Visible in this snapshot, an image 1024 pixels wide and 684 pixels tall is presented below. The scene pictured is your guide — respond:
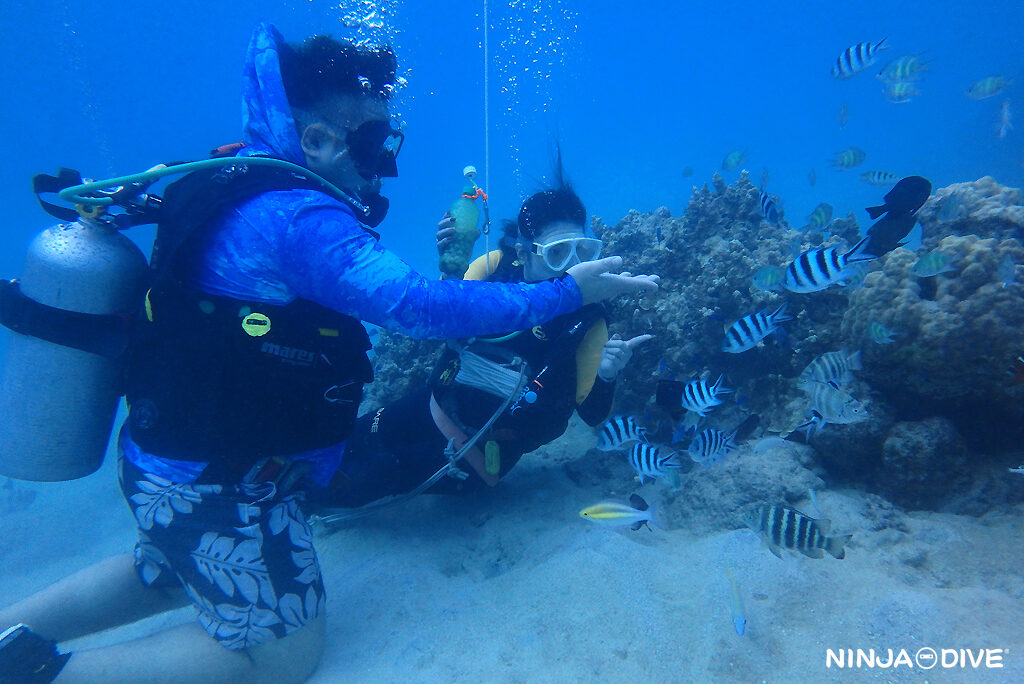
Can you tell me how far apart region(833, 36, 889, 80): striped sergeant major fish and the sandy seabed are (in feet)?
22.8

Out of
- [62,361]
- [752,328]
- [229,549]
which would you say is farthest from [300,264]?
[752,328]

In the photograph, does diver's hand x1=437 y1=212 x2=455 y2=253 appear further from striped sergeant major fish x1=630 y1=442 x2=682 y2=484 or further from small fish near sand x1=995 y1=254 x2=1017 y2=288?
small fish near sand x1=995 y1=254 x2=1017 y2=288

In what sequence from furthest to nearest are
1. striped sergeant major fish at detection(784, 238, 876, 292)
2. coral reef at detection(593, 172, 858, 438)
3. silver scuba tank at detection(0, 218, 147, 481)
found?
coral reef at detection(593, 172, 858, 438) < striped sergeant major fish at detection(784, 238, 876, 292) < silver scuba tank at detection(0, 218, 147, 481)

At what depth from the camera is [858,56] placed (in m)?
7.01

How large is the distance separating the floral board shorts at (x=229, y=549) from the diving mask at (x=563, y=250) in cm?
281

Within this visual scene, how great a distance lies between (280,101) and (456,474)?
307cm

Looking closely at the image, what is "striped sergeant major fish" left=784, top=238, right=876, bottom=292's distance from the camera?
10.9 feet

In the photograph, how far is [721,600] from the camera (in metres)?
2.98

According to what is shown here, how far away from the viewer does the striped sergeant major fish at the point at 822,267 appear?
331 cm

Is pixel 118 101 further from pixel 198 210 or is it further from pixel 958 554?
pixel 958 554

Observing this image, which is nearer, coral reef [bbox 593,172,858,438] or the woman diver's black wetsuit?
the woman diver's black wetsuit

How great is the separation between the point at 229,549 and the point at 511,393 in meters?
2.27

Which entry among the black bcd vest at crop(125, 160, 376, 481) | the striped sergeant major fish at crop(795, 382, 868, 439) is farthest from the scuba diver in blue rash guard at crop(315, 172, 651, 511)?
the black bcd vest at crop(125, 160, 376, 481)

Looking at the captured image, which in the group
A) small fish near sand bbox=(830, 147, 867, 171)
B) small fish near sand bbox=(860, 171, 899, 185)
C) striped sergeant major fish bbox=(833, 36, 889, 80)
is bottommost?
small fish near sand bbox=(860, 171, 899, 185)
